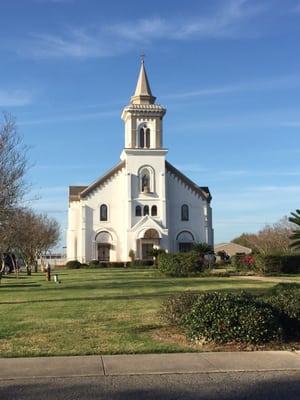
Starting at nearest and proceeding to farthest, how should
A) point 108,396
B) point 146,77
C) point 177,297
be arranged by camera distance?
point 108,396 → point 177,297 → point 146,77

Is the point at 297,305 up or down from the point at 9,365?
up

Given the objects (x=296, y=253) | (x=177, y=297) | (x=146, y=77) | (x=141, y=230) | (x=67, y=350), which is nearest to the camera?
(x=67, y=350)

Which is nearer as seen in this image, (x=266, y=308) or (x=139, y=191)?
(x=266, y=308)

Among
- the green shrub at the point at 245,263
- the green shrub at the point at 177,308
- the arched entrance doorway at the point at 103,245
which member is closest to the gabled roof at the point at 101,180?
the arched entrance doorway at the point at 103,245

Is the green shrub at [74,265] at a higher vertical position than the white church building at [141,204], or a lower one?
lower

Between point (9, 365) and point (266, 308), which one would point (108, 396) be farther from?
point (266, 308)

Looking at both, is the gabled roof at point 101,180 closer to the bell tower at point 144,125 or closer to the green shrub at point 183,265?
the bell tower at point 144,125

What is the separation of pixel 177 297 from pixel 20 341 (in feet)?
12.0

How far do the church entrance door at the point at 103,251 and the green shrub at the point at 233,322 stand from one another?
64414 mm

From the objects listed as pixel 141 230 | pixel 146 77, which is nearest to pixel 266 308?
pixel 141 230

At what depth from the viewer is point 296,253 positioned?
48.2 meters

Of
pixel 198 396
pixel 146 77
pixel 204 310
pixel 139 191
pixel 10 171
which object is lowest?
pixel 198 396

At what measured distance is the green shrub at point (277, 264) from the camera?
140 feet

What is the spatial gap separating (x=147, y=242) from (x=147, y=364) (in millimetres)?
64996
